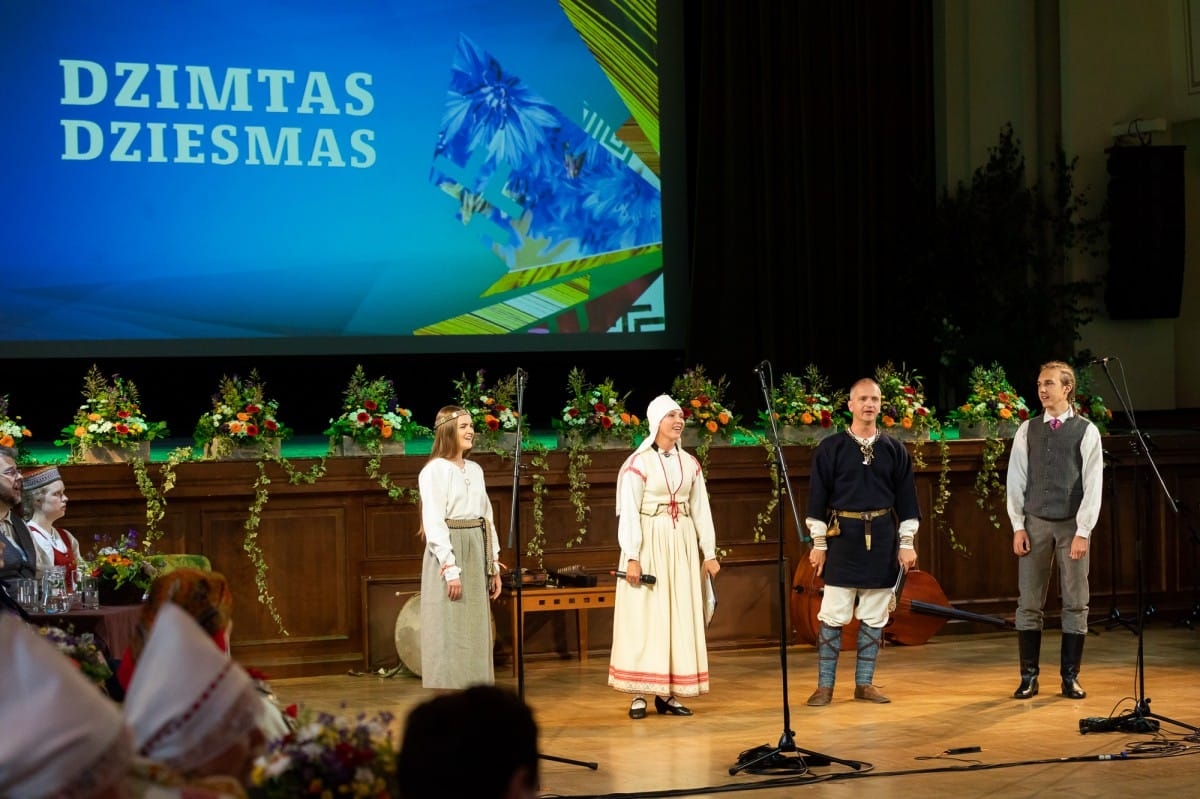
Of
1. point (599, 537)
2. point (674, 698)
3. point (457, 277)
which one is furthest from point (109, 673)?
point (457, 277)

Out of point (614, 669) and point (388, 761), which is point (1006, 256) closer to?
point (614, 669)

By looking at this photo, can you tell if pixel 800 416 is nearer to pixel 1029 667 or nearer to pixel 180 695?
pixel 1029 667

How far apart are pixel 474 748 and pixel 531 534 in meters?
6.89

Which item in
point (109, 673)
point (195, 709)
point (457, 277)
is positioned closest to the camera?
point (195, 709)

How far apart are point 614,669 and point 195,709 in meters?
5.21

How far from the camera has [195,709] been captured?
2.09m

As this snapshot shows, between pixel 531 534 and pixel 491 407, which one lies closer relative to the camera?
pixel 491 407

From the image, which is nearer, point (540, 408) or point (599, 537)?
point (599, 537)

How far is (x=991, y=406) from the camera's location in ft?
31.4

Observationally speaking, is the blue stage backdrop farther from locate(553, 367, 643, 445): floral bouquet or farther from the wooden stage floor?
the wooden stage floor

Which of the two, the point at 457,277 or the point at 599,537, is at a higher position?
the point at 457,277

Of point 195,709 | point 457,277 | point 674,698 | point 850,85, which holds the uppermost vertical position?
point 850,85

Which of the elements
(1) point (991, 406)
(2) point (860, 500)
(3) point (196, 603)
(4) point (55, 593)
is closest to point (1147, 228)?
(1) point (991, 406)

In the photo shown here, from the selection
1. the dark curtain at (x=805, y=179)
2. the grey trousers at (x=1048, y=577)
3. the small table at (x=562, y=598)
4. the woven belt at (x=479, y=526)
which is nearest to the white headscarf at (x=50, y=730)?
the woven belt at (x=479, y=526)
